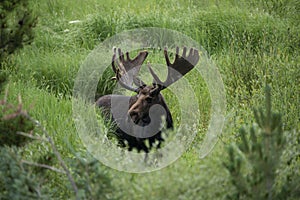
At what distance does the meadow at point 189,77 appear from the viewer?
3.74 meters

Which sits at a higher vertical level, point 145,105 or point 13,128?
point 145,105

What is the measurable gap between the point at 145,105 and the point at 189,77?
2222 mm

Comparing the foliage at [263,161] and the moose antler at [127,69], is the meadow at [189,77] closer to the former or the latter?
the foliage at [263,161]

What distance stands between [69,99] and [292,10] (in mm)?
4338

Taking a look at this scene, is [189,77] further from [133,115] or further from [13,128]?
[13,128]

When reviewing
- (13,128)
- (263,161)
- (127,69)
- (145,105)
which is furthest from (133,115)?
(263,161)

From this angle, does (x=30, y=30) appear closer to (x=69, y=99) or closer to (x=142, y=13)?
(x=69, y=99)

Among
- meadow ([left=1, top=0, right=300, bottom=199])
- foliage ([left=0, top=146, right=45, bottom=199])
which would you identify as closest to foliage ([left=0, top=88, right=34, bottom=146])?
foliage ([left=0, top=146, right=45, bottom=199])

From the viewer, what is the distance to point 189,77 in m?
7.77

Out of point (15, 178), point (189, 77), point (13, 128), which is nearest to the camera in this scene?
point (15, 178)

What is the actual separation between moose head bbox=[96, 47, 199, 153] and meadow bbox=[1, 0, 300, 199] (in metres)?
0.46

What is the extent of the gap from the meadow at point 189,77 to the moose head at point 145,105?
1.51ft

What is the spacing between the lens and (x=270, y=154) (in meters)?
3.58

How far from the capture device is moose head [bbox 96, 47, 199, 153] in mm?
5660
